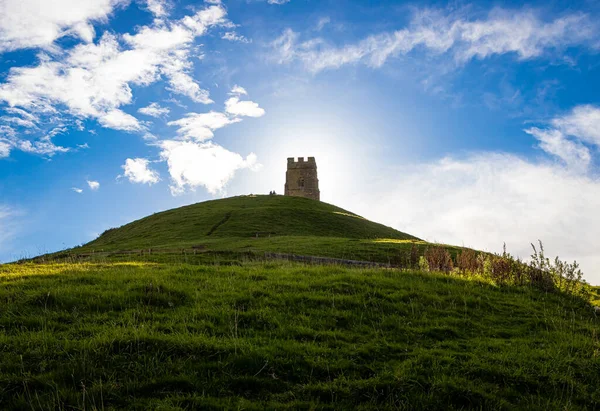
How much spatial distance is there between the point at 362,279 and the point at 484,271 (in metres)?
6.95

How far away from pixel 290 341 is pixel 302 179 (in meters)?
85.8

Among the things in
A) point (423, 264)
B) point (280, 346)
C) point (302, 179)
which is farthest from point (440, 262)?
point (302, 179)

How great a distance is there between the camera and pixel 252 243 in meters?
36.7

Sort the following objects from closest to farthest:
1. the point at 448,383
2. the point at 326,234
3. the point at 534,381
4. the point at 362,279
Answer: the point at 448,383
the point at 534,381
the point at 362,279
the point at 326,234

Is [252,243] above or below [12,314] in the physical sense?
above

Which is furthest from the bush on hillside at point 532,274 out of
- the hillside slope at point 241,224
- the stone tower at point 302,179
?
the stone tower at point 302,179

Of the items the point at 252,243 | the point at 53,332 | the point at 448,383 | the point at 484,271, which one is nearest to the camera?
the point at 448,383

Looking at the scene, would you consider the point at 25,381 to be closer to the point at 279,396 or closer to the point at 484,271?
the point at 279,396

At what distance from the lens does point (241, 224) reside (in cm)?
4978

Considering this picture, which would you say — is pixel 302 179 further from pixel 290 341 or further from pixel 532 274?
pixel 290 341

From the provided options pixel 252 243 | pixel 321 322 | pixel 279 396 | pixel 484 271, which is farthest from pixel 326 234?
pixel 279 396

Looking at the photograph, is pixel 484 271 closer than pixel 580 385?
No

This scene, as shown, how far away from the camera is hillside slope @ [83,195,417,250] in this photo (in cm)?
4597

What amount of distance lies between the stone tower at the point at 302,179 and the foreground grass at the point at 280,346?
7944 cm
